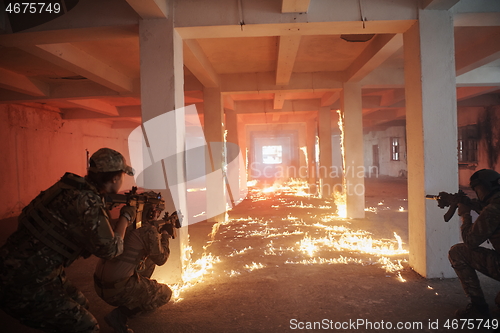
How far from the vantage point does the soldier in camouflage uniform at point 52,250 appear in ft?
6.86

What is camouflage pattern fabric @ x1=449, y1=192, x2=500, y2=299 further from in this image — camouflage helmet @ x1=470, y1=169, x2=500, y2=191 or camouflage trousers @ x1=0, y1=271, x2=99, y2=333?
camouflage trousers @ x1=0, y1=271, x2=99, y2=333

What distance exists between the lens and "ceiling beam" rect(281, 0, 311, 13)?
372 centimetres

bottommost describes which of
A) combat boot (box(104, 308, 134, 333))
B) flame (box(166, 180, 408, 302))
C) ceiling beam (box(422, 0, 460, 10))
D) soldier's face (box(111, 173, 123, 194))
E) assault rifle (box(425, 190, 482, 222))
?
flame (box(166, 180, 408, 302))

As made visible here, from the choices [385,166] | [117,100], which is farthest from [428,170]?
[385,166]

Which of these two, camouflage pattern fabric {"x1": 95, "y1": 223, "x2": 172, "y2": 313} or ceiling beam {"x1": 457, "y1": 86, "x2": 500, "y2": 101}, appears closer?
camouflage pattern fabric {"x1": 95, "y1": 223, "x2": 172, "y2": 313}

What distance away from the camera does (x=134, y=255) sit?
285cm

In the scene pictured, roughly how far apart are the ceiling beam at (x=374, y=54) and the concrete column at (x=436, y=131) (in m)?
0.90

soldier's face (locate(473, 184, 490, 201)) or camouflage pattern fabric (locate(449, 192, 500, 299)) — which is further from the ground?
soldier's face (locate(473, 184, 490, 201))

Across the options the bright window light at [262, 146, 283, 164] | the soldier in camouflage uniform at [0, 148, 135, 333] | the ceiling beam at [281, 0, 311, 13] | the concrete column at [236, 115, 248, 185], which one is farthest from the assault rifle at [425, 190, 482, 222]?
the bright window light at [262, 146, 283, 164]

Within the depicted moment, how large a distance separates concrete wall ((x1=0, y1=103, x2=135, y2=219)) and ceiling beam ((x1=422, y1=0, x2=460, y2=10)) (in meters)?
10.2

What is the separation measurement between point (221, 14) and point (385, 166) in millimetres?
21032

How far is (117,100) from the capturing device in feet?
33.3

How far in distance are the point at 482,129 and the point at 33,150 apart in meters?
16.7

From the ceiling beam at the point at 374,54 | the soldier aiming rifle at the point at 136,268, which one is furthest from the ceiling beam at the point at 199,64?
the ceiling beam at the point at 374,54
